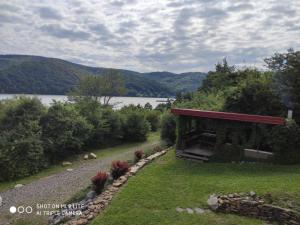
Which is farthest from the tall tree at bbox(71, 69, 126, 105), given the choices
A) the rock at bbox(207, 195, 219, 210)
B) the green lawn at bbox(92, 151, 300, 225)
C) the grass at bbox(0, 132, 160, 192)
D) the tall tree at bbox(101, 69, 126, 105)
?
the rock at bbox(207, 195, 219, 210)

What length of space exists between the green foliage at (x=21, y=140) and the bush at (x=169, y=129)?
28.0 feet

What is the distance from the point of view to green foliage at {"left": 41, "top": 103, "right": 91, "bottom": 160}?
19766 mm

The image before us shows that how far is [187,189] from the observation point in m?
9.80

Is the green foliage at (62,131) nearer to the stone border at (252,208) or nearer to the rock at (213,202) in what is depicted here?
the rock at (213,202)

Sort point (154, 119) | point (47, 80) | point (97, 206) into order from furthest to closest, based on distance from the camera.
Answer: point (47, 80), point (154, 119), point (97, 206)

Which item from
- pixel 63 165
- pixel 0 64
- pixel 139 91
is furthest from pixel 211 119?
pixel 0 64

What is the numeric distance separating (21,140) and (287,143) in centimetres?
1435

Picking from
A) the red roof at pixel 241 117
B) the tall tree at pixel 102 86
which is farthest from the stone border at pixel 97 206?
the tall tree at pixel 102 86

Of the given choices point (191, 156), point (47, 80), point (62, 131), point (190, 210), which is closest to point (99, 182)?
point (190, 210)

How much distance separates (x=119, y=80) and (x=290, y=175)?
49307 mm

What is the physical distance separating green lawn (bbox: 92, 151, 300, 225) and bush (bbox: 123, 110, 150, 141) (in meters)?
13.0

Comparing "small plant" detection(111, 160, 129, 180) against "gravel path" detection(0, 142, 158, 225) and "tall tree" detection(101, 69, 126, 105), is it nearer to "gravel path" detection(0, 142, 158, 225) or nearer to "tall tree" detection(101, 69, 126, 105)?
"gravel path" detection(0, 142, 158, 225)

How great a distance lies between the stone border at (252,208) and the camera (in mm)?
7711

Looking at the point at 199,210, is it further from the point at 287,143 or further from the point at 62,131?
the point at 62,131
